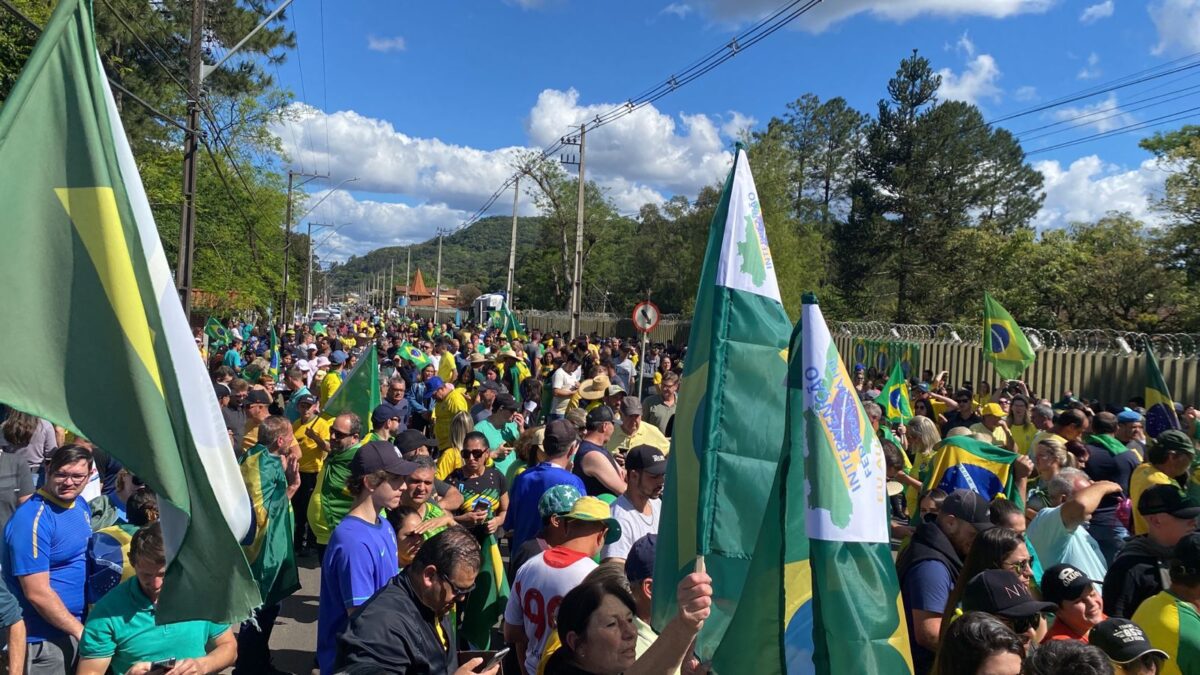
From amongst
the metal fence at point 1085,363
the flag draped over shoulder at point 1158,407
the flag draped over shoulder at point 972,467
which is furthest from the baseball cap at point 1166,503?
the metal fence at point 1085,363

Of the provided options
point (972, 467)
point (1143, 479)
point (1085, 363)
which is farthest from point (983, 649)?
point (1085, 363)

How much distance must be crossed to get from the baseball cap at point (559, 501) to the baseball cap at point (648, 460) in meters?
0.76

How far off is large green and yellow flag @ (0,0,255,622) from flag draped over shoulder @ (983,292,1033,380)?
12.4 meters

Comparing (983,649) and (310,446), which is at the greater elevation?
(983,649)

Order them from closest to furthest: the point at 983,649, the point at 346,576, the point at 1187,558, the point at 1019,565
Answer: the point at 983,649, the point at 1187,558, the point at 1019,565, the point at 346,576

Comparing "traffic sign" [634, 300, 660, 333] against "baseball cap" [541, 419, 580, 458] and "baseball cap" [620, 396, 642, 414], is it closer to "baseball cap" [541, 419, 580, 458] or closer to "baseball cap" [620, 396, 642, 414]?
"baseball cap" [620, 396, 642, 414]

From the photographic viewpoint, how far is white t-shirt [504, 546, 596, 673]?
386 cm

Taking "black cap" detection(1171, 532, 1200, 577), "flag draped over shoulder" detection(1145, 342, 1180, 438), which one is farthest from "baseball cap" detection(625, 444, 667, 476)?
"flag draped over shoulder" detection(1145, 342, 1180, 438)

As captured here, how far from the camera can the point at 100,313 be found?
2727mm

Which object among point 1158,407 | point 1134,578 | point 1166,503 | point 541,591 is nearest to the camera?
point 541,591

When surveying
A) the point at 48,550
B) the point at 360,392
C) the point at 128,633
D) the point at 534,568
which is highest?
the point at 360,392

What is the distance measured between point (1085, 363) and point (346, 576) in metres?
17.8

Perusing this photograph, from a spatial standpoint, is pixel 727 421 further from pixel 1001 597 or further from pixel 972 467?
pixel 972 467

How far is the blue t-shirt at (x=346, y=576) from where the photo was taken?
4.18 metres
